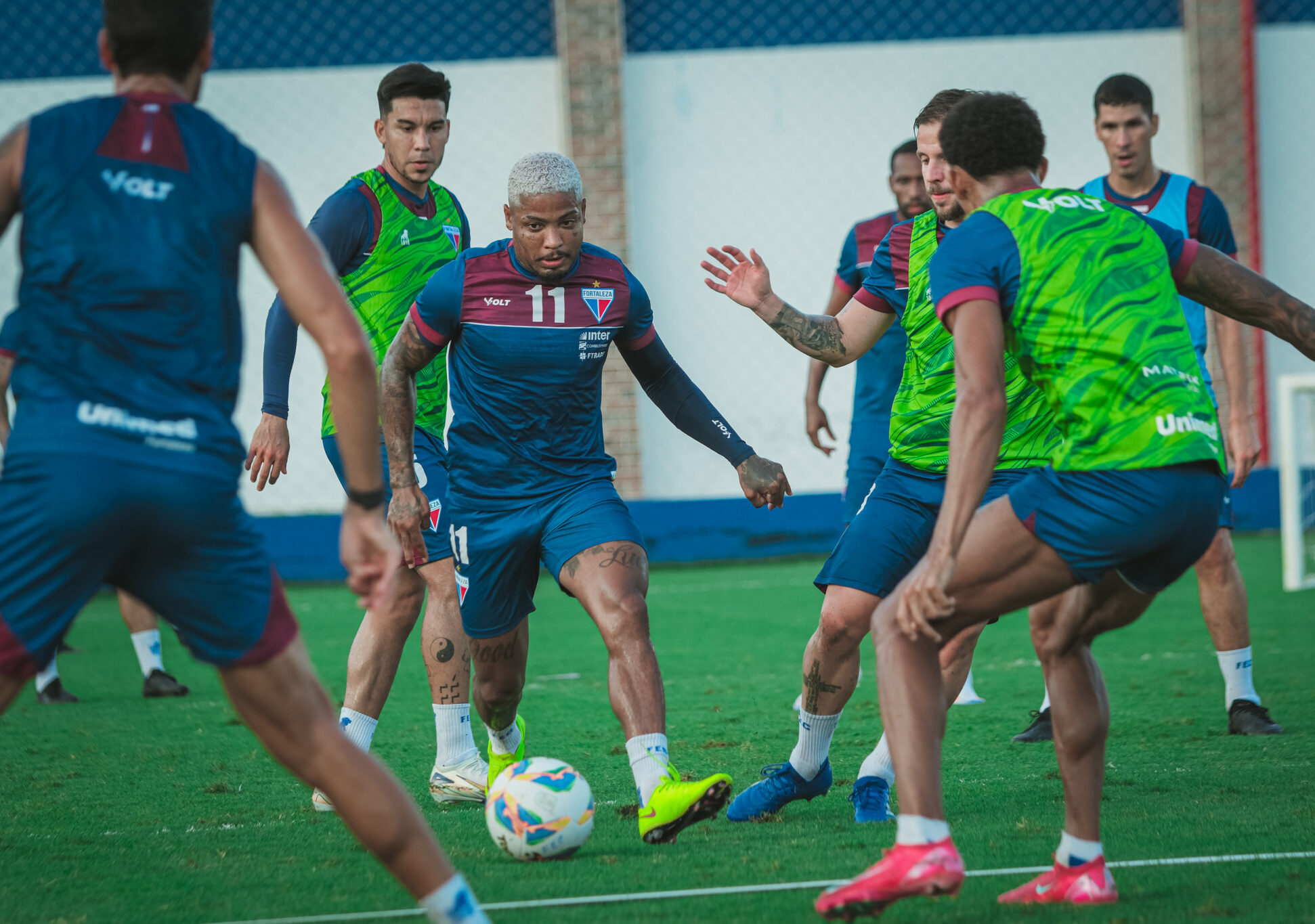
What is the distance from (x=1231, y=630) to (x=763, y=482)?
7.30 feet

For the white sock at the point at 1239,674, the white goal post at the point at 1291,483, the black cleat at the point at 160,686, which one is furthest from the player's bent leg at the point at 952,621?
the white goal post at the point at 1291,483

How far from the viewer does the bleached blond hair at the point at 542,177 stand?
13.7 ft

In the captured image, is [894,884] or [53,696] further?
[53,696]

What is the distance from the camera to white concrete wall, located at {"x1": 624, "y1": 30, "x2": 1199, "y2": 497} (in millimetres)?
14469

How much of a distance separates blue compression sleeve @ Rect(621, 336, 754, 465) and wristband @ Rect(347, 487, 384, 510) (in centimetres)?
197

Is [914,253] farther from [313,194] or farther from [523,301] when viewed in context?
[313,194]

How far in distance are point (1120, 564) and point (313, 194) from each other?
12350 mm

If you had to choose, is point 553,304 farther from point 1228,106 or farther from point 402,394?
point 1228,106

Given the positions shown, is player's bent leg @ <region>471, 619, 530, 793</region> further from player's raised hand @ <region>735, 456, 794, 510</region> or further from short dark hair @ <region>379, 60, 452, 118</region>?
short dark hair @ <region>379, 60, 452, 118</region>

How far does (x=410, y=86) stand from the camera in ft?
16.4

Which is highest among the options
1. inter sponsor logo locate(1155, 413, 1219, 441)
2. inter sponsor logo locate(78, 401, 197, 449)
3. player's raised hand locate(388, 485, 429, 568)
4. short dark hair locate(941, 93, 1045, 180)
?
short dark hair locate(941, 93, 1045, 180)

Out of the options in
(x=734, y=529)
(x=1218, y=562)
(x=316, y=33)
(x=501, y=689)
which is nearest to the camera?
(x=501, y=689)

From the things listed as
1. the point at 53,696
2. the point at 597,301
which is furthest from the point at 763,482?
the point at 53,696

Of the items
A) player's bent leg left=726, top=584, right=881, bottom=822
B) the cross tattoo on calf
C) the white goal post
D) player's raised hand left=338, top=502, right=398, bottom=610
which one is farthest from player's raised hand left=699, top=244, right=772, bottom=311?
the white goal post
